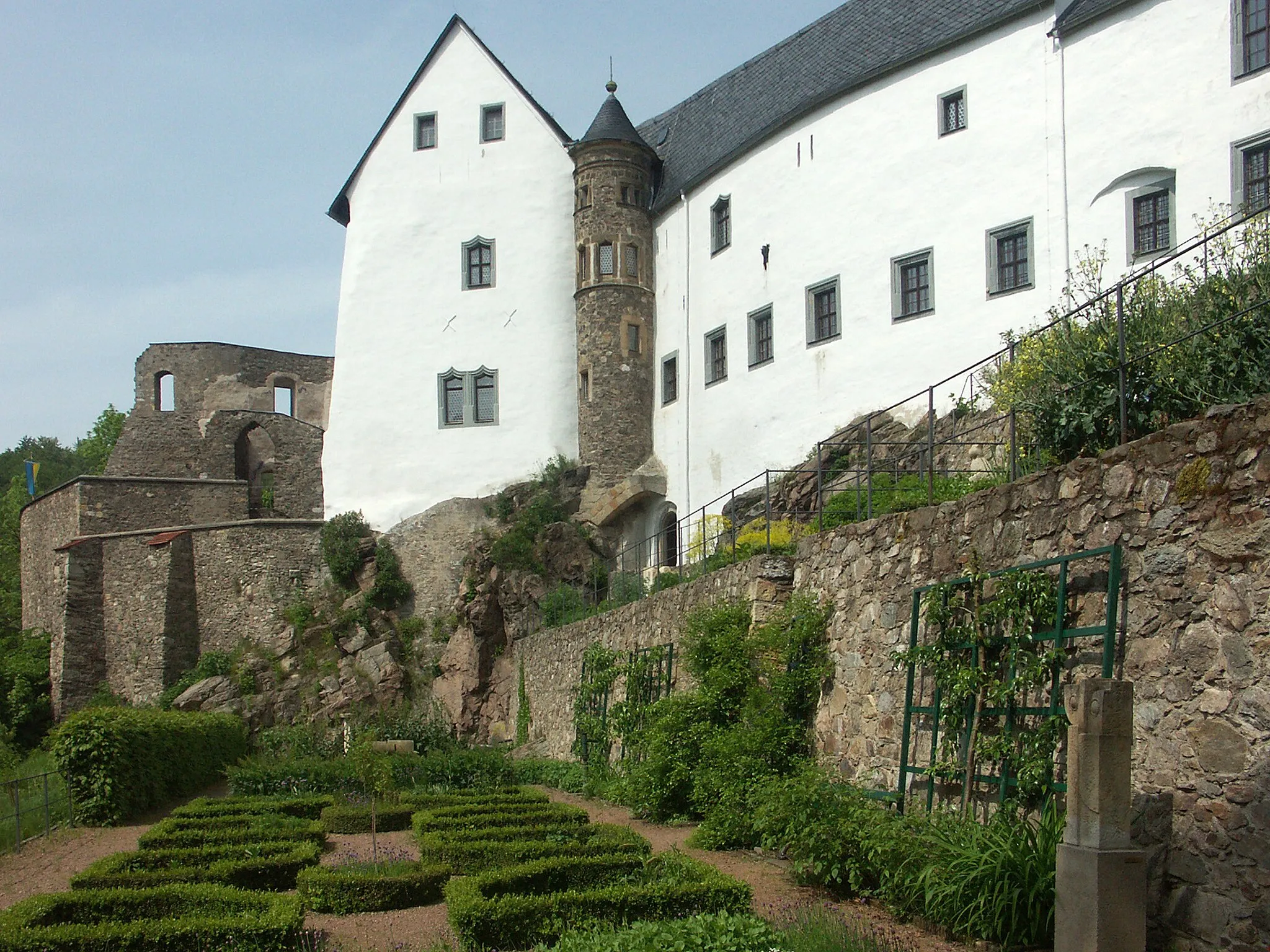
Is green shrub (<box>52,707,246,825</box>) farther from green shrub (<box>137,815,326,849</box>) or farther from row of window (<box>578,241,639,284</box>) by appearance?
row of window (<box>578,241,639,284</box>)

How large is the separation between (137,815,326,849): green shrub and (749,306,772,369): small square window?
1608cm

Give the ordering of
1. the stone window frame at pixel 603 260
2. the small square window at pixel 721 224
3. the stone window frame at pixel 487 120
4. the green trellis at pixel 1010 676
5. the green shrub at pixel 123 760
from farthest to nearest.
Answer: the stone window frame at pixel 487 120, the stone window frame at pixel 603 260, the small square window at pixel 721 224, the green shrub at pixel 123 760, the green trellis at pixel 1010 676

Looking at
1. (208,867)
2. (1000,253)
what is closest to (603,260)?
(1000,253)

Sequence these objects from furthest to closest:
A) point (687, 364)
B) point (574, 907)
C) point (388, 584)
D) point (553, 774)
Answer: point (388, 584) < point (687, 364) < point (553, 774) < point (574, 907)

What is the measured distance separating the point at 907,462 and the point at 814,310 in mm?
6570

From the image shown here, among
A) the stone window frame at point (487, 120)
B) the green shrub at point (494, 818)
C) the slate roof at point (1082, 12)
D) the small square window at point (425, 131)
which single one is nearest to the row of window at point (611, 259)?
the stone window frame at point (487, 120)

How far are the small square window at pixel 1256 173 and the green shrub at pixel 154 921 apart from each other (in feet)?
56.5

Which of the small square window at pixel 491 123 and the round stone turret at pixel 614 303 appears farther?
the small square window at pixel 491 123

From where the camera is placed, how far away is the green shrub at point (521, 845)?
37.8ft

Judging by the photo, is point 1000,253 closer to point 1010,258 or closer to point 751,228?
point 1010,258

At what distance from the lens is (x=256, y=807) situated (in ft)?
55.7

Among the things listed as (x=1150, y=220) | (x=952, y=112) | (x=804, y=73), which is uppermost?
(x=804, y=73)

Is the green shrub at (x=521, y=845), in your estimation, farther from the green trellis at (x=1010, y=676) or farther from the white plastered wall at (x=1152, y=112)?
the white plastered wall at (x=1152, y=112)

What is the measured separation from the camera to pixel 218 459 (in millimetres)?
44719
